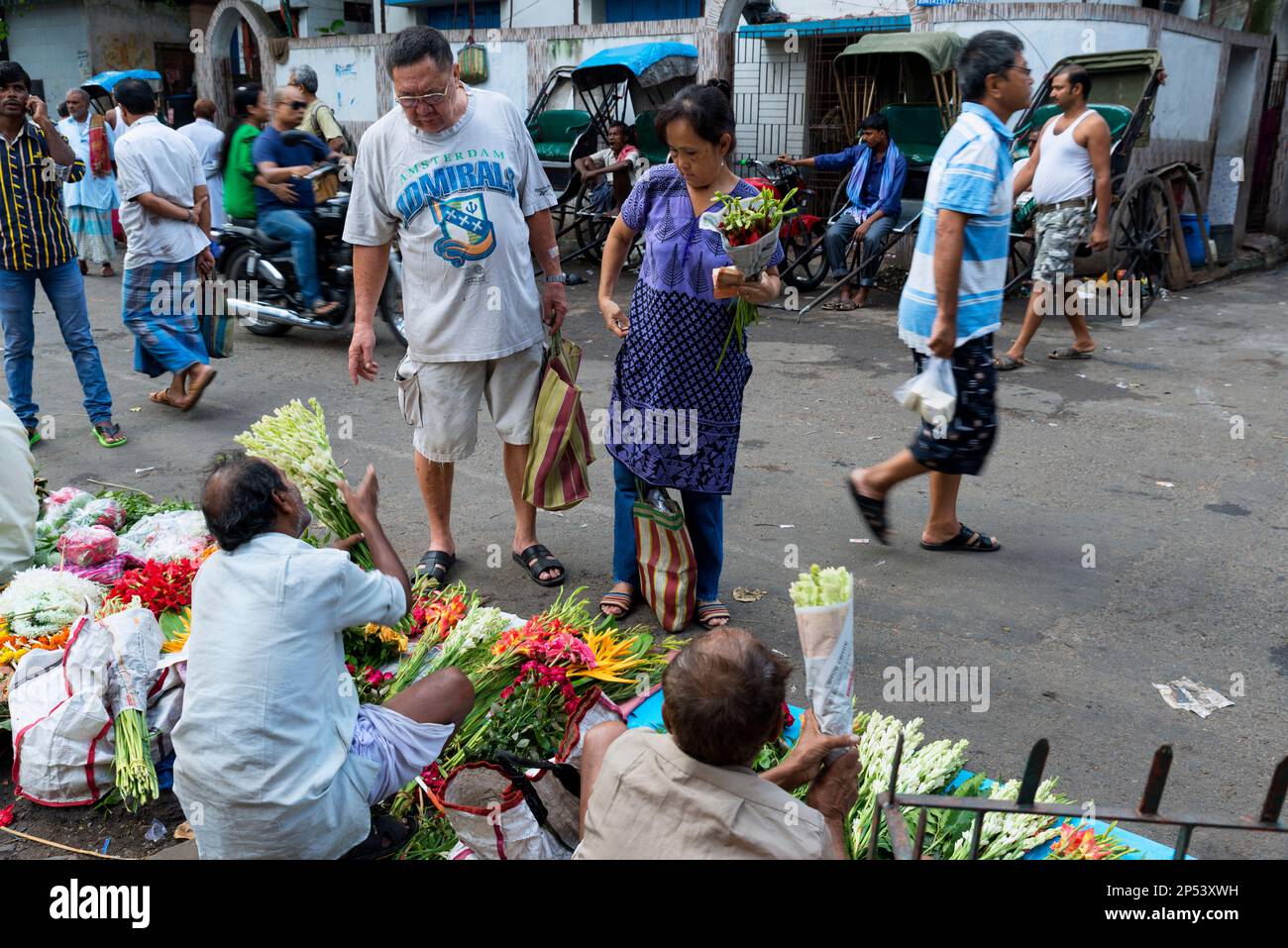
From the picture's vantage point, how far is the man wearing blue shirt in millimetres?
7773

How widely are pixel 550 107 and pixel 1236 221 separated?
27.6 ft

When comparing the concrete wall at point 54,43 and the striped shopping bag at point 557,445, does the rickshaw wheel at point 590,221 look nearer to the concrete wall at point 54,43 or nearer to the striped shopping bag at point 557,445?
the striped shopping bag at point 557,445

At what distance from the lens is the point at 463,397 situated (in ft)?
13.6

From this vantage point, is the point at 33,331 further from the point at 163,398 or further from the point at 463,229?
the point at 463,229

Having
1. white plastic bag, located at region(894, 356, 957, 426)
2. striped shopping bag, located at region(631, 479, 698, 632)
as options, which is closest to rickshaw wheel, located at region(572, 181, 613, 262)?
white plastic bag, located at region(894, 356, 957, 426)

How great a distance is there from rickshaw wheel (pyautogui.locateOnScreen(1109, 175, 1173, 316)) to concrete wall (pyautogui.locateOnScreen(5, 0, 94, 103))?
17745 mm

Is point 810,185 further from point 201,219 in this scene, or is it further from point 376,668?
point 376,668

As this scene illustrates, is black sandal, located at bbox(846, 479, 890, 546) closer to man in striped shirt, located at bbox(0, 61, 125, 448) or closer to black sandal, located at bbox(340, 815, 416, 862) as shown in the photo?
black sandal, located at bbox(340, 815, 416, 862)

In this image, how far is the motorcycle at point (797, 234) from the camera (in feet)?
34.8

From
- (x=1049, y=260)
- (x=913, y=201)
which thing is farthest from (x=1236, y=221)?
(x=1049, y=260)

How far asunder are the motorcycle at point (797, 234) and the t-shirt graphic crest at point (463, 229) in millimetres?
6660

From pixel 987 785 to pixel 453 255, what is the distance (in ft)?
8.19

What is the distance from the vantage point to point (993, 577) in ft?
14.1

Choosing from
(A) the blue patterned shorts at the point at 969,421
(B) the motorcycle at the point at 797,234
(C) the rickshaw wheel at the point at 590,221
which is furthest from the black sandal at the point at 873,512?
(C) the rickshaw wheel at the point at 590,221
